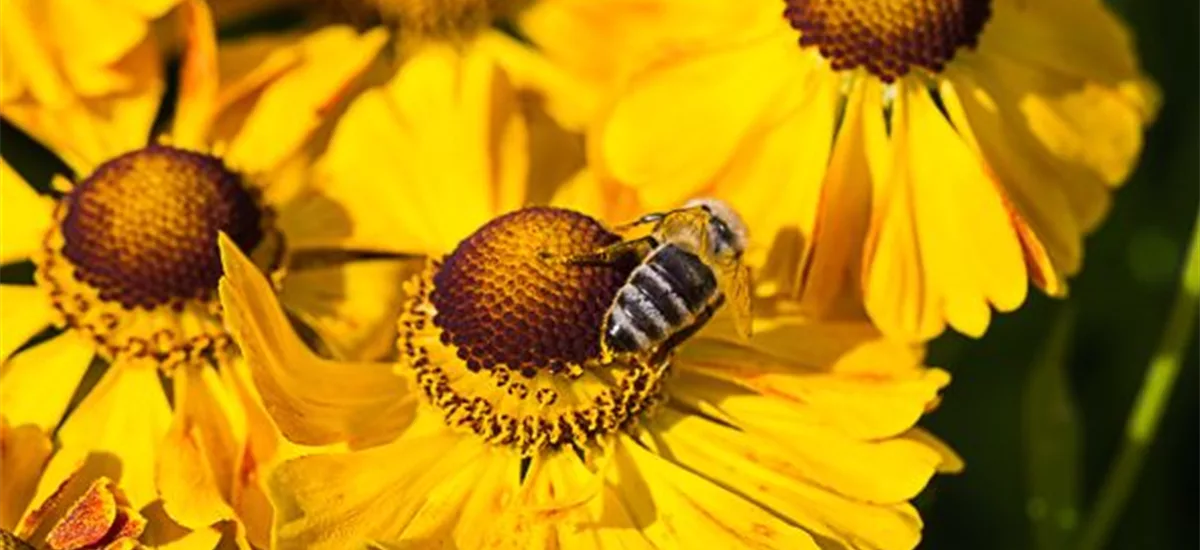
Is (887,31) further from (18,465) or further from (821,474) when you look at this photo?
(18,465)

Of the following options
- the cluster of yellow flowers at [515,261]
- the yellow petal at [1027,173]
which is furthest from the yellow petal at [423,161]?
the yellow petal at [1027,173]

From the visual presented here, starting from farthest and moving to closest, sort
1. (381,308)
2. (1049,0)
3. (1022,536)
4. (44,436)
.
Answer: (1022,536) < (1049,0) < (381,308) < (44,436)

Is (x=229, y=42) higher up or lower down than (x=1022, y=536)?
higher up

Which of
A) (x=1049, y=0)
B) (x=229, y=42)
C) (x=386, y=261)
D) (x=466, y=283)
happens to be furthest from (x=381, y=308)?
(x=1049, y=0)

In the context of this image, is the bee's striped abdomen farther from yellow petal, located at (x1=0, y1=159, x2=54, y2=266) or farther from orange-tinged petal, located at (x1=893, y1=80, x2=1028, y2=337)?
yellow petal, located at (x1=0, y1=159, x2=54, y2=266)

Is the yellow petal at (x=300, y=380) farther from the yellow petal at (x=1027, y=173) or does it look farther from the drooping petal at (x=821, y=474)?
the yellow petal at (x=1027, y=173)

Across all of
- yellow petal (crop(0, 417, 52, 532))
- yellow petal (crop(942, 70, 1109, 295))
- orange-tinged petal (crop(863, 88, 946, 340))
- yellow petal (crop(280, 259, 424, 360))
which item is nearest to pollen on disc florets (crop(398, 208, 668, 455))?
yellow petal (crop(280, 259, 424, 360))

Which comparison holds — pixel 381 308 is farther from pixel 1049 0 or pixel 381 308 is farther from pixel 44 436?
pixel 1049 0

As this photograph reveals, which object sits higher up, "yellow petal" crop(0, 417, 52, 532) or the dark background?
"yellow petal" crop(0, 417, 52, 532)
